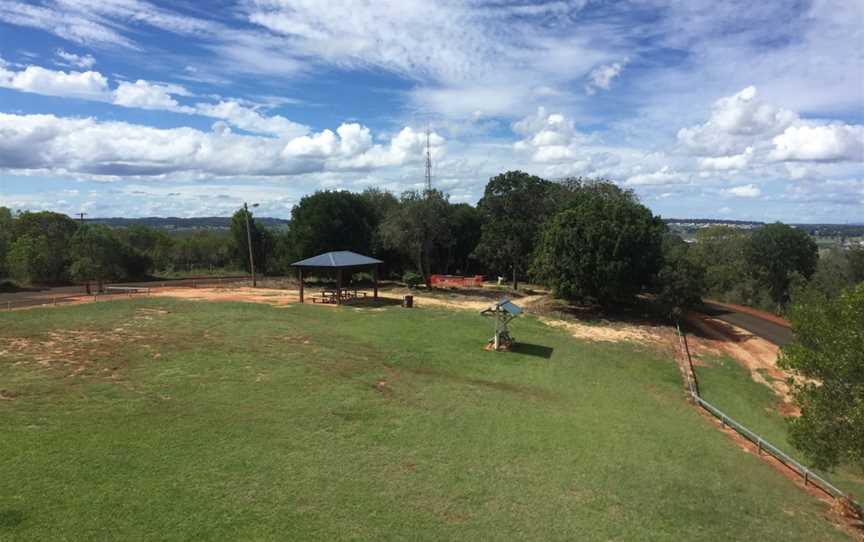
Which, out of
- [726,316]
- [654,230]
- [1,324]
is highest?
[654,230]

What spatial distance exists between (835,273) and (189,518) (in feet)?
171

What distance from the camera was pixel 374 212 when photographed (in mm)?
43500

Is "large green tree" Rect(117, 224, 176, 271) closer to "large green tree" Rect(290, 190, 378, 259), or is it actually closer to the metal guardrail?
"large green tree" Rect(290, 190, 378, 259)

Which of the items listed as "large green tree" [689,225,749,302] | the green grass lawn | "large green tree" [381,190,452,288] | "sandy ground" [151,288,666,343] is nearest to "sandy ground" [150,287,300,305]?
"sandy ground" [151,288,666,343]

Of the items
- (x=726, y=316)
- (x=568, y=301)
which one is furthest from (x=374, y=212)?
(x=726, y=316)

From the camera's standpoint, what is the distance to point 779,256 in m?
49.5

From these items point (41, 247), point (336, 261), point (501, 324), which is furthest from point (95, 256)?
point (501, 324)

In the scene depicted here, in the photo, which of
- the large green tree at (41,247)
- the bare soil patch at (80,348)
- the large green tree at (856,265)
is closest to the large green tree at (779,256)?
the large green tree at (856,265)

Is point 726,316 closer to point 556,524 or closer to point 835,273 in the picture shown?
point 835,273

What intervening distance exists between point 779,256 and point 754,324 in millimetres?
24409

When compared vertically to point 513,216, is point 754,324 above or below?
below

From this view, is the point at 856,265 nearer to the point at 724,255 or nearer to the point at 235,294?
the point at 724,255

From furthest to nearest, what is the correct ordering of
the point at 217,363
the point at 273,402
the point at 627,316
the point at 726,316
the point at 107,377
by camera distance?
the point at 726,316 < the point at 627,316 < the point at 217,363 < the point at 107,377 < the point at 273,402

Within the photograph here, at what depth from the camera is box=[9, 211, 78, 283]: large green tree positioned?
121 feet
